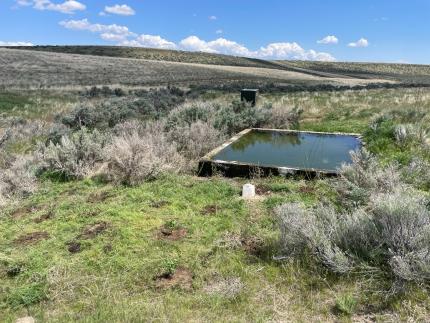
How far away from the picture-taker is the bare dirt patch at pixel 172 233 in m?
5.12

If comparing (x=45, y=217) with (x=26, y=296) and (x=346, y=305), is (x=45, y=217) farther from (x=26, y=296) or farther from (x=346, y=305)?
(x=346, y=305)

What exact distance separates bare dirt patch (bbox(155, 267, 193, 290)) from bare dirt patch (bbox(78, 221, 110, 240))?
1291 millimetres

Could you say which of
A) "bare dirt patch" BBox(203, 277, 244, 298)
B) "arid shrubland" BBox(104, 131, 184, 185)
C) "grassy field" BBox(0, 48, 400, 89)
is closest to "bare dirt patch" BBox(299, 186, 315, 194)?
"arid shrubland" BBox(104, 131, 184, 185)

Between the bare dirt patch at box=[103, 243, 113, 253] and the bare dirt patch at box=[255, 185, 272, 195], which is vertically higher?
the bare dirt patch at box=[255, 185, 272, 195]

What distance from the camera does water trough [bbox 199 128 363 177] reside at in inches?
292

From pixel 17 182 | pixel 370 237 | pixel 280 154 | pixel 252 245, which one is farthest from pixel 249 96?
pixel 370 237

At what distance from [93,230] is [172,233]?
97 centimetres

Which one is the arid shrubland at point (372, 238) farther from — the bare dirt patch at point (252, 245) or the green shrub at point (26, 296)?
the green shrub at point (26, 296)

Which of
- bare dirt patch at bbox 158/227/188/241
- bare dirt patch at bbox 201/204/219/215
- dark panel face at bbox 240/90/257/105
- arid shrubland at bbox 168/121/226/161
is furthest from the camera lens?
dark panel face at bbox 240/90/257/105

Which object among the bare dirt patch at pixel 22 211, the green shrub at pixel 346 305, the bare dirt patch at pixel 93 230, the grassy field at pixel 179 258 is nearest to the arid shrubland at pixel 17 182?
the grassy field at pixel 179 258

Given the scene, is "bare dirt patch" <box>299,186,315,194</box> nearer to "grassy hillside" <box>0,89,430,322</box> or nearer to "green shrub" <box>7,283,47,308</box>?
"grassy hillside" <box>0,89,430,322</box>

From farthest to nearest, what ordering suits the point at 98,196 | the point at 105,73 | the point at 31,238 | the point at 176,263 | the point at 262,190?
the point at 105,73 → the point at 98,196 → the point at 262,190 → the point at 31,238 → the point at 176,263

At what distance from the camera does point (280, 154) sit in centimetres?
884

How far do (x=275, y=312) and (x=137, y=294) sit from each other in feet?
4.03
